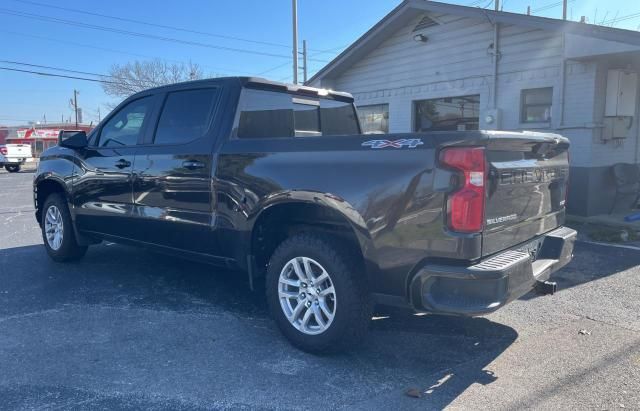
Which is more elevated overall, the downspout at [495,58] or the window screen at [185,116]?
the downspout at [495,58]

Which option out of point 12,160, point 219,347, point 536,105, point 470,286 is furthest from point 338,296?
point 12,160

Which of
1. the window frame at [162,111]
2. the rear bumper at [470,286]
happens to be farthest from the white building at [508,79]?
the window frame at [162,111]

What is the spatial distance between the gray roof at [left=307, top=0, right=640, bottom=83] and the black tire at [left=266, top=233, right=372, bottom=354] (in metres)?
6.97

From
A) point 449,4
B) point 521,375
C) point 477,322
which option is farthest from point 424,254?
point 449,4

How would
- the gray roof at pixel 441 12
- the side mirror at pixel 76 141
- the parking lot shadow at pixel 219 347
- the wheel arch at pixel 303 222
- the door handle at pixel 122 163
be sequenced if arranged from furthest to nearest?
the gray roof at pixel 441 12 < the side mirror at pixel 76 141 < the door handle at pixel 122 163 < the wheel arch at pixel 303 222 < the parking lot shadow at pixel 219 347

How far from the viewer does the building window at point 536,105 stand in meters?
10.1

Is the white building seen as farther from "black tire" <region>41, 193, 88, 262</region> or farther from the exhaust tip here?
"black tire" <region>41, 193, 88, 262</region>

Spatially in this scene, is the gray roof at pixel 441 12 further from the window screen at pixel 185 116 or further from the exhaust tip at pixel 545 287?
the window screen at pixel 185 116

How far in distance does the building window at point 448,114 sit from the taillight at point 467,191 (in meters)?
8.92

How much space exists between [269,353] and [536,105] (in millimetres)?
8636

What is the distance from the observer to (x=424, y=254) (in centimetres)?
312

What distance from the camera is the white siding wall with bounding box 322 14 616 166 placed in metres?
9.40

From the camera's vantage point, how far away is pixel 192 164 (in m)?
4.33

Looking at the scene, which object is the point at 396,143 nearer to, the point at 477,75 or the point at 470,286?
the point at 470,286
